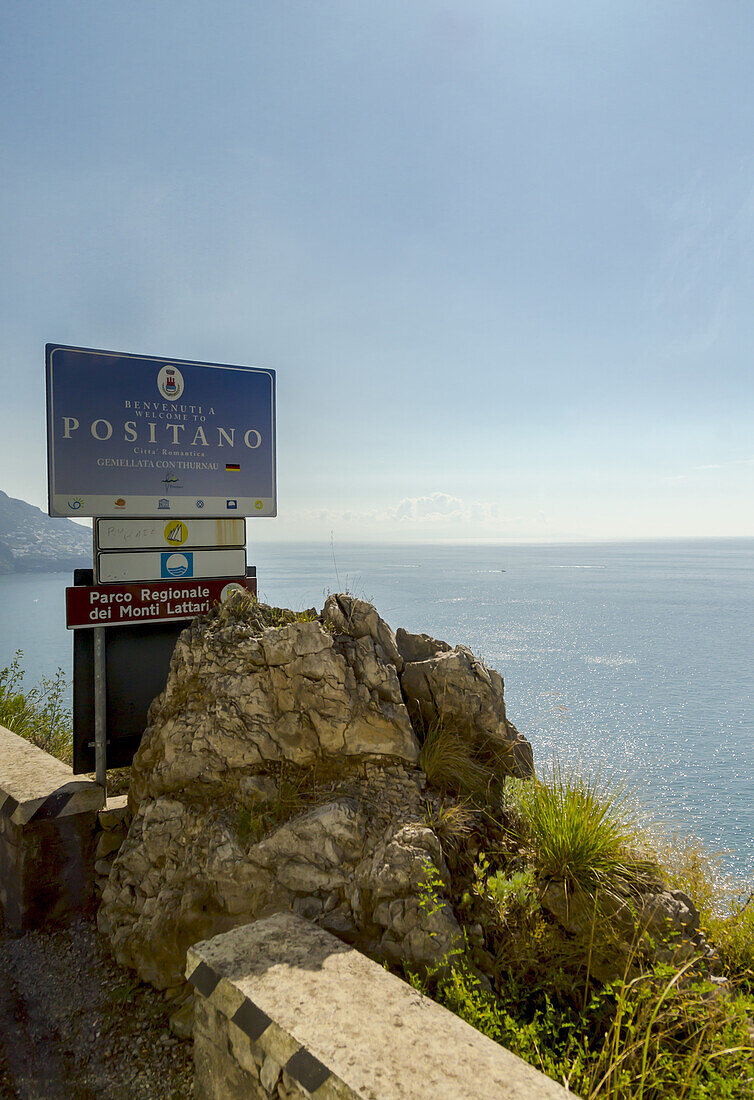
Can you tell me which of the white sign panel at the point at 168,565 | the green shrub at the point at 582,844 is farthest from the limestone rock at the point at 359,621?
the white sign panel at the point at 168,565

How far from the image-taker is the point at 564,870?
11.0 ft

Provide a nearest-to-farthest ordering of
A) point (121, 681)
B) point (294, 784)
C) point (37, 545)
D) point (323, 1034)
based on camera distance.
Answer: point (323, 1034), point (294, 784), point (121, 681), point (37, 545)

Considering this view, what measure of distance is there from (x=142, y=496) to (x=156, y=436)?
0.54 m

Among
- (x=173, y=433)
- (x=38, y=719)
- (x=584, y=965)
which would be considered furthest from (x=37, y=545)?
(x=584, y=965)

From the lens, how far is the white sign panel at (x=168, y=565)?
16.4 ft

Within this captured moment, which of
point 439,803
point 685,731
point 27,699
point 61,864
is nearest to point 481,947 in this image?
point 439,803

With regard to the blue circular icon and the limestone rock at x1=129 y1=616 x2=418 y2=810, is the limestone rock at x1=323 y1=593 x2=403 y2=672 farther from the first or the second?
the blue circular icon

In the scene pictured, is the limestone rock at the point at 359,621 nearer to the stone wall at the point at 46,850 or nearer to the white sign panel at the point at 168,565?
the white sign panel at the point at 168,565

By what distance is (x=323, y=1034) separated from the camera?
2.20 meters

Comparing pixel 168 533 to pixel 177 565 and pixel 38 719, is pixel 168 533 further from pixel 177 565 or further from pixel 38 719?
pixel 38 719

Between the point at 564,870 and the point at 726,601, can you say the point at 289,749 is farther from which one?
the point at 726,601

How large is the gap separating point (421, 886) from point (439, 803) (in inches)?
28.1

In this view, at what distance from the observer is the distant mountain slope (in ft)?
112

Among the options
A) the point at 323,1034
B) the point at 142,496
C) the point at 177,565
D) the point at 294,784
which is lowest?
the point at 323,1034
